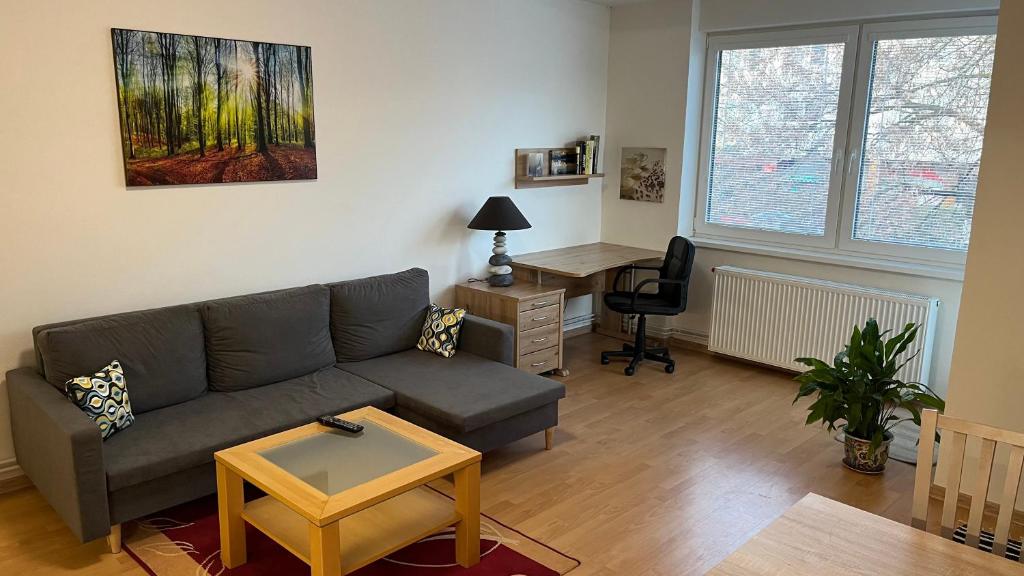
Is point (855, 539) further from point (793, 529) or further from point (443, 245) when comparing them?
point (443, 245)

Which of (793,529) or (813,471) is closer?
(793,529)

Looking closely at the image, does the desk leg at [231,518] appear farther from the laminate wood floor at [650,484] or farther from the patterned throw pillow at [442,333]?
the patterned throw pillow at [442,333]

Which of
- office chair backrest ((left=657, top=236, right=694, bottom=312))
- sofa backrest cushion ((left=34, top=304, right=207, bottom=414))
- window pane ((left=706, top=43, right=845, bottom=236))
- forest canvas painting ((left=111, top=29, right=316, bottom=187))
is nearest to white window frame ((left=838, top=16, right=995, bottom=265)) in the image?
window pane ((left=706, top=43, right=845, bottom=236))

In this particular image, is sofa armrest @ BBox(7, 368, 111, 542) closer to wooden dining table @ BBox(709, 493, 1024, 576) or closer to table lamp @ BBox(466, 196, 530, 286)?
wooden dining table @ BBox(709, 493, 1024, 576)

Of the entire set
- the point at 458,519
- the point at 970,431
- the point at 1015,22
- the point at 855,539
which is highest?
the point at 1015,22

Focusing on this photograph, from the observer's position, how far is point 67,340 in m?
3.32

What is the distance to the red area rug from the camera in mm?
2973

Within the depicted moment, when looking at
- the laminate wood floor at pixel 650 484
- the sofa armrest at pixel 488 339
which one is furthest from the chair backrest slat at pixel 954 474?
the sofa armrest at pixel 488 339

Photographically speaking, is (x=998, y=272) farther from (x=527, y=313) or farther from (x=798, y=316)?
(x=527, y=313)

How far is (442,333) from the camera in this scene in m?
4.47

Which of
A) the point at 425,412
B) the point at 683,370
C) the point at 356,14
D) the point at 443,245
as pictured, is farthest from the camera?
the point at 683,370

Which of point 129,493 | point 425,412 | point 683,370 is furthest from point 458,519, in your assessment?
point 683,370

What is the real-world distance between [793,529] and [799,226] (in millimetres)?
3878

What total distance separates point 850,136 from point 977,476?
355 cm
